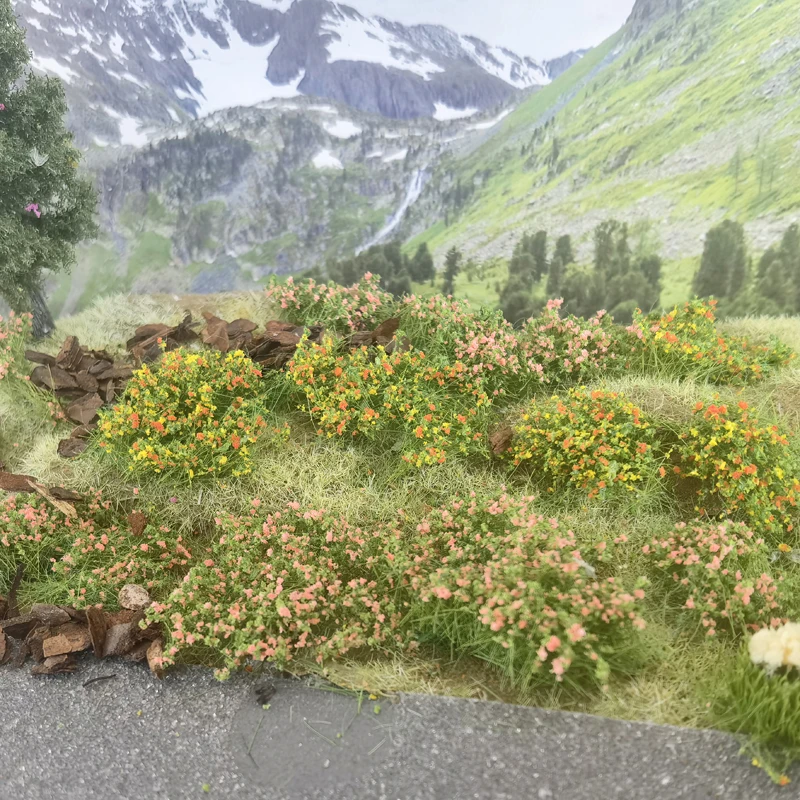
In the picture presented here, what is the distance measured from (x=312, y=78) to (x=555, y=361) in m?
4.82

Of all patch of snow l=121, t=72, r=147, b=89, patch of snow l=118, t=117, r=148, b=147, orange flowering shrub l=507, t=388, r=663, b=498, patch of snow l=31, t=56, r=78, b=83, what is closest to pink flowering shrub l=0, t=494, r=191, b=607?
orange flowering shrub l=507, t=388, r=663, b=498

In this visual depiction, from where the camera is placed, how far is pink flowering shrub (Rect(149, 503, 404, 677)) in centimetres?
271

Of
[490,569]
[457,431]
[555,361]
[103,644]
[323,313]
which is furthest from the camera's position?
[323,313]

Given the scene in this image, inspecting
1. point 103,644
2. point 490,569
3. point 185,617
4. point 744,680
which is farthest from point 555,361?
point 103,644

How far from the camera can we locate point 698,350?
4.37m

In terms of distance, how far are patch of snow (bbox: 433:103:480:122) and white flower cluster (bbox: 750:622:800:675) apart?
6.36 metres

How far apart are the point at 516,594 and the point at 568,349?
8.62ft

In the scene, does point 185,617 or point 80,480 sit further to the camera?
point 80,480

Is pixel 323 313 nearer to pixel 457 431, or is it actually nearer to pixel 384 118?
pixel 457 431

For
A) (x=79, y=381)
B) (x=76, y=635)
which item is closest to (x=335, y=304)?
(x=79, y=381)

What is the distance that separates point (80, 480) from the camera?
3.87 metres

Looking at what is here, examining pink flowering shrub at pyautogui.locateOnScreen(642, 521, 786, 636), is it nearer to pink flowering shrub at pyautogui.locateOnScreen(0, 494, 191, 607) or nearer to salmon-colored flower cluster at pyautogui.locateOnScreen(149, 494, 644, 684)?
salmon-colored flower cluster at pyautogui.locateOnScreen(149, 494, 644, 684)

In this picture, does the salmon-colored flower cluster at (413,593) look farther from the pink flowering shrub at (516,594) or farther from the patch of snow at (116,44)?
the patch of snow at (116,44)

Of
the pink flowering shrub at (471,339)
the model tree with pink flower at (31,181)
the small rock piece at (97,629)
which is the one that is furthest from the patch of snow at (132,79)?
the small rock piece at (97,629)
